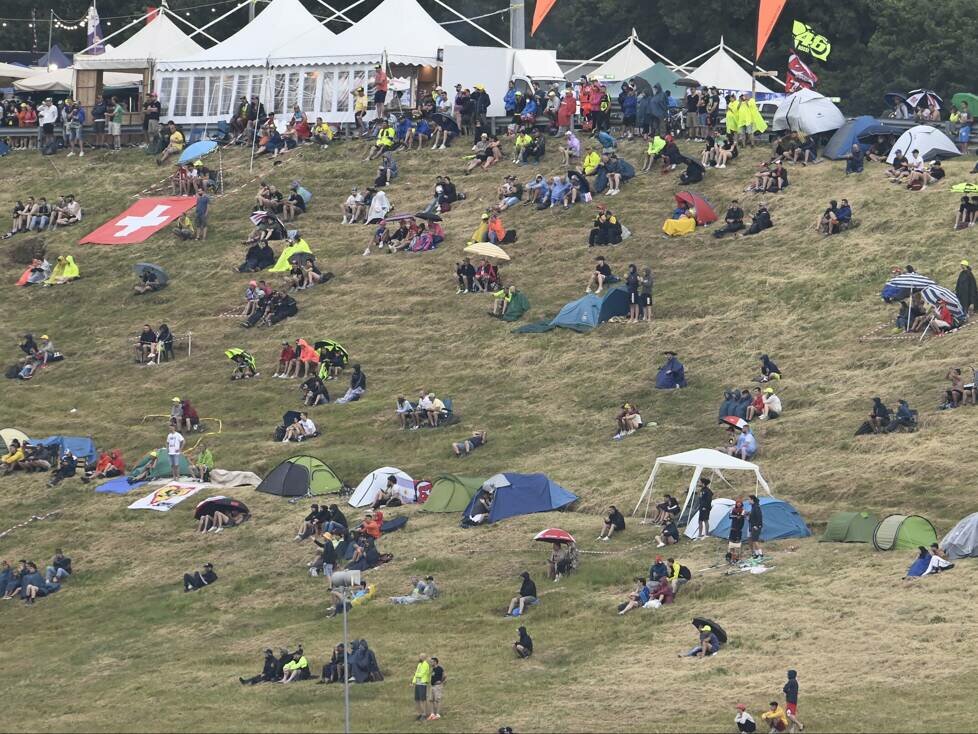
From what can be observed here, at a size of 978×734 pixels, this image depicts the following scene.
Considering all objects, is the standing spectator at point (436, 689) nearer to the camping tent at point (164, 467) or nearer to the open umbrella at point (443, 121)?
the camping tent at point (164, 467)

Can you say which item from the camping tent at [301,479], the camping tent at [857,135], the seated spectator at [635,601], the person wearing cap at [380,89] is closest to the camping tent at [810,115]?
the camping tent at [857,135]

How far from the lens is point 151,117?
7462 cm

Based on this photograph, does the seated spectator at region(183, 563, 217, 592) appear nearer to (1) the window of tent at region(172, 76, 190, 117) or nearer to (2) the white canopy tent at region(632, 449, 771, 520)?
(2) the white canopy tent at region(632, 449, 771, 520)

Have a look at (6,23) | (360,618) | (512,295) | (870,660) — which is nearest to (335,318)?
(512,295)

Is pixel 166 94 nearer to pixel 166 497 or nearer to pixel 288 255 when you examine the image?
pixel 288 255

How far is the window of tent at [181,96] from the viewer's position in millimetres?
75125

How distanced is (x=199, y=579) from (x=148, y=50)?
38.5 m

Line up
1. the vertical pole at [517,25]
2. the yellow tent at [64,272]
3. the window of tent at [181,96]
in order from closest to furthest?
the yellow tent at [64,272] < the vertical pole at [517,25] < the window of tent at [181,96]

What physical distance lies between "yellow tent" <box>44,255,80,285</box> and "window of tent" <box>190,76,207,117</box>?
422 inches

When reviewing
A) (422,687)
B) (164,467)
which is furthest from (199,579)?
(422,687)

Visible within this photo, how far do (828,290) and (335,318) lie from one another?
47.2ft

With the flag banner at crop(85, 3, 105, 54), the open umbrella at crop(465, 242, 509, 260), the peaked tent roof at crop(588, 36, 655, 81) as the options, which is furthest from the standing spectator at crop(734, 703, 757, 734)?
the flag banner at crop(85, 3, 105, 54)

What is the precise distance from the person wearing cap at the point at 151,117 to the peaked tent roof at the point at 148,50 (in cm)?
232

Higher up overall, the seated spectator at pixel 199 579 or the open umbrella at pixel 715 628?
the open umbrella at pixel 715 628
